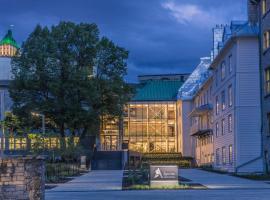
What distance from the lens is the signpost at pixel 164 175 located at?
25828 mm

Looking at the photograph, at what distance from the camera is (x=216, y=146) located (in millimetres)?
56094

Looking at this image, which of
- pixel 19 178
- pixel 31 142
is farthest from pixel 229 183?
pixel 31 142

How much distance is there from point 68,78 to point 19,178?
4398 centimetres

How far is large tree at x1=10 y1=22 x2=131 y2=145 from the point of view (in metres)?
58.4

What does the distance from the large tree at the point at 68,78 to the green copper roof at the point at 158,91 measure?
2558cm

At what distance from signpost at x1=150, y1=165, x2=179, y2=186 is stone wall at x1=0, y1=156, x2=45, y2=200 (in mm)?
10566

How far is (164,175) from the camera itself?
26.0 meters

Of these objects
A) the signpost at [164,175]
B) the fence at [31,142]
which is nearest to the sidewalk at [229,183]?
the signpost at [164,175]

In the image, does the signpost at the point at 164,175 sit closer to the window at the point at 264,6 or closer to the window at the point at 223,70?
the window at the point at 264,6

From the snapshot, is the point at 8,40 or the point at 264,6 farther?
the point at 8,40

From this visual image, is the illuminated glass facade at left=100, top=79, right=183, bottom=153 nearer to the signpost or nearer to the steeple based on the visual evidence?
the steeple

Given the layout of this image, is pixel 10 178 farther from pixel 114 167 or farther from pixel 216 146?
pixel 114 167

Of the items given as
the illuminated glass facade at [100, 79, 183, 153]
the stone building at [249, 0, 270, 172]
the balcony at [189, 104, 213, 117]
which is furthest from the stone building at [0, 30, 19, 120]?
the stone building at [249, 0, 270, 172]

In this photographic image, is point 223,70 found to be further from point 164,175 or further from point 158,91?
point 158,91
